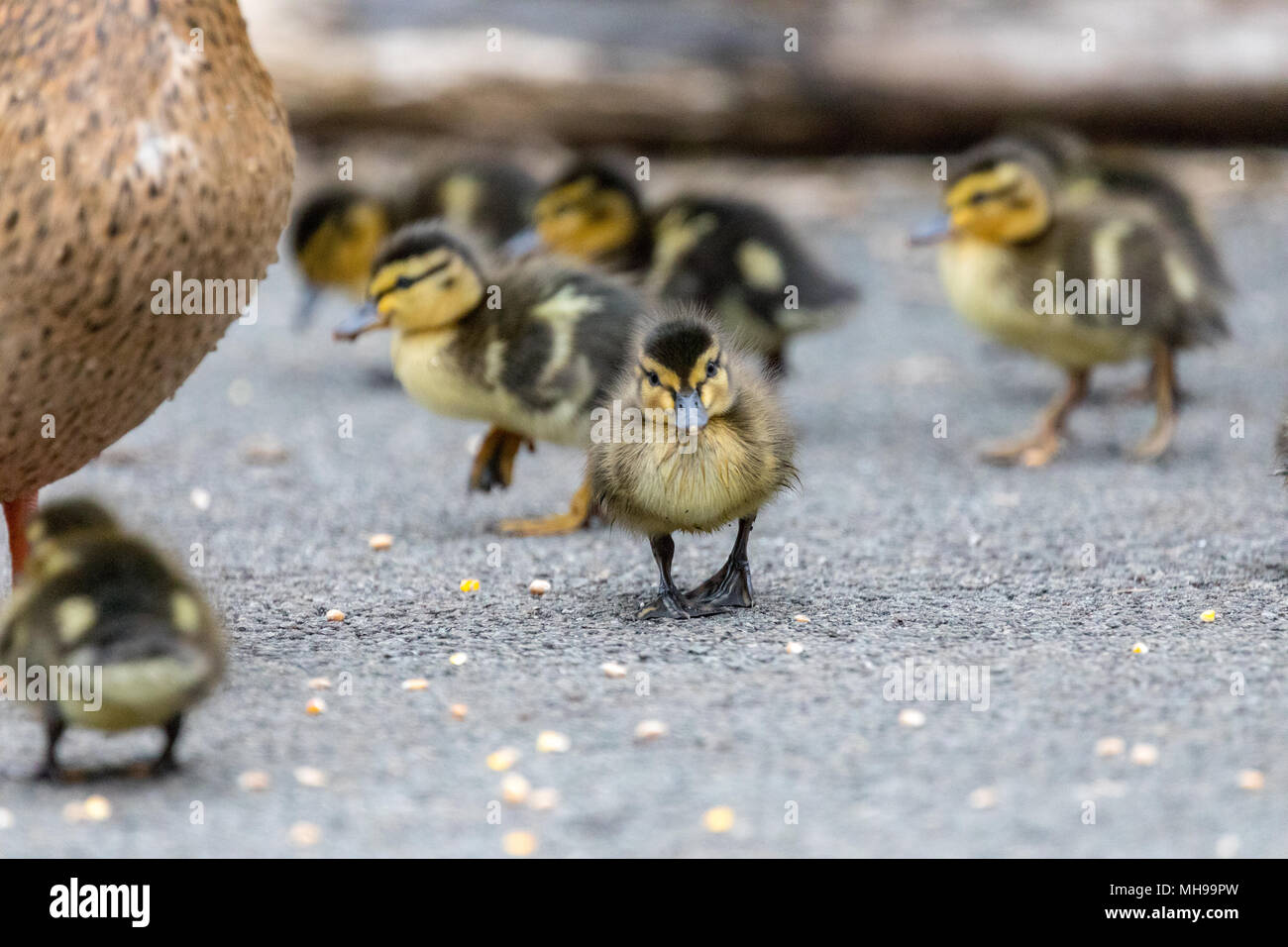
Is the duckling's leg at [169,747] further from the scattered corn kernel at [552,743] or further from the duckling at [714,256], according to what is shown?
the duckling at [714,256]

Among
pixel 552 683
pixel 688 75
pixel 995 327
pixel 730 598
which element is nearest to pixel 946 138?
pixel 688 75

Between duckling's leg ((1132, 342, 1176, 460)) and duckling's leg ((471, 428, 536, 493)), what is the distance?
2.02 m

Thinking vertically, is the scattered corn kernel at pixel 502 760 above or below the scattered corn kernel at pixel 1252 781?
above

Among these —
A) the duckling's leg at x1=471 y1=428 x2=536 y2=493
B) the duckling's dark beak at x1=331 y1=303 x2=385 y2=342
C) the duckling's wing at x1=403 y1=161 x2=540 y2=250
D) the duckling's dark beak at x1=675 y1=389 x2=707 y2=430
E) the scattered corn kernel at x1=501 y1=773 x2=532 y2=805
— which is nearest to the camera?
the scattered corn kernel at x1=501 y1=773 x2=532 y2=805

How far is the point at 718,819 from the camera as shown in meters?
2.61

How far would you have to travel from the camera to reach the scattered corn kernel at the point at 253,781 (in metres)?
2.77

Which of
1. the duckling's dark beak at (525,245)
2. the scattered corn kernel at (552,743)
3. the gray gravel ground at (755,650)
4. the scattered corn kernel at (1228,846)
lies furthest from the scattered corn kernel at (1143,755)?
the duckling's dark beak at (525,245)

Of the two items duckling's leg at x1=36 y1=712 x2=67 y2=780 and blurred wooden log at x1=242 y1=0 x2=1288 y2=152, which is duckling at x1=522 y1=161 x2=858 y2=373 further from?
blurred wooden log at x1=242 y1=0 x2=1288 y2=152

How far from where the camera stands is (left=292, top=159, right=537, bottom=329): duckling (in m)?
7.32

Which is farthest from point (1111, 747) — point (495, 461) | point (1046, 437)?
point (1046, 437)

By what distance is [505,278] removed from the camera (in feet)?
15.6

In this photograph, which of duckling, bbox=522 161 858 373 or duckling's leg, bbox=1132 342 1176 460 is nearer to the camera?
duckling's leg, bbox=1132 342 1176 460

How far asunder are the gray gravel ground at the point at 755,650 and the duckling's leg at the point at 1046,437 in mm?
91

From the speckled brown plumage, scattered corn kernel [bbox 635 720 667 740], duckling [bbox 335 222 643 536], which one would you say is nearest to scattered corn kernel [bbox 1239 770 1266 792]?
scattered corn kernel [bbox 635 720 667 740]
